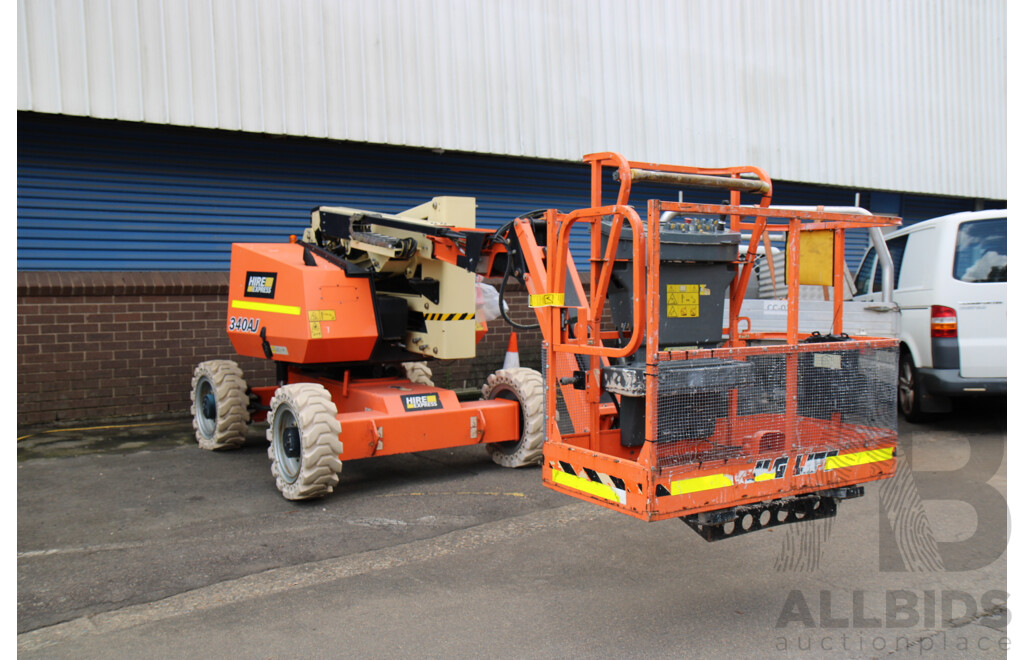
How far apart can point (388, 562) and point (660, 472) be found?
2.10 m

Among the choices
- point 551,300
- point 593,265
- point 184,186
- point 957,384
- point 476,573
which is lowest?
point 476,573

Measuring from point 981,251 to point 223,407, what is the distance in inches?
303

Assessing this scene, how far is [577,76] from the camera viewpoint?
1251 cm

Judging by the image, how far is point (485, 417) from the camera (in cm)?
739

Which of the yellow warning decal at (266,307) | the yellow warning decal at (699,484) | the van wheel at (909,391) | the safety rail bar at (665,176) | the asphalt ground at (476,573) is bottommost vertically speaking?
the asphalt ground at (476,573)

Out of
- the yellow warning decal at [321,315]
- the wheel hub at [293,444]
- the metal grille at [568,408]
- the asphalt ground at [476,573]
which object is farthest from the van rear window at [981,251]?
the wheel hub at [293,444]

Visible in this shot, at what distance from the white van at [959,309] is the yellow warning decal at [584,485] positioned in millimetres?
5599

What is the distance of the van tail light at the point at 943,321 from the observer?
855 centimetres

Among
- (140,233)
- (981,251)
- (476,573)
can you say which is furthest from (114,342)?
(981,251)

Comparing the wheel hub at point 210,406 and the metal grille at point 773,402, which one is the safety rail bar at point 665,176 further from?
the wheel hub at point 210,406

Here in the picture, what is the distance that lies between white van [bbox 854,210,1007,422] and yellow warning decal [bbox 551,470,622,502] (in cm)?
560

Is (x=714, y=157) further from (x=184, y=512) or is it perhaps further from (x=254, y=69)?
(x=184, y=512)

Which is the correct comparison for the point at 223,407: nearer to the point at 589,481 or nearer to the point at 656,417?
the point at 589,481

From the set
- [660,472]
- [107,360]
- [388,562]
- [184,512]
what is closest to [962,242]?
[660,472]
